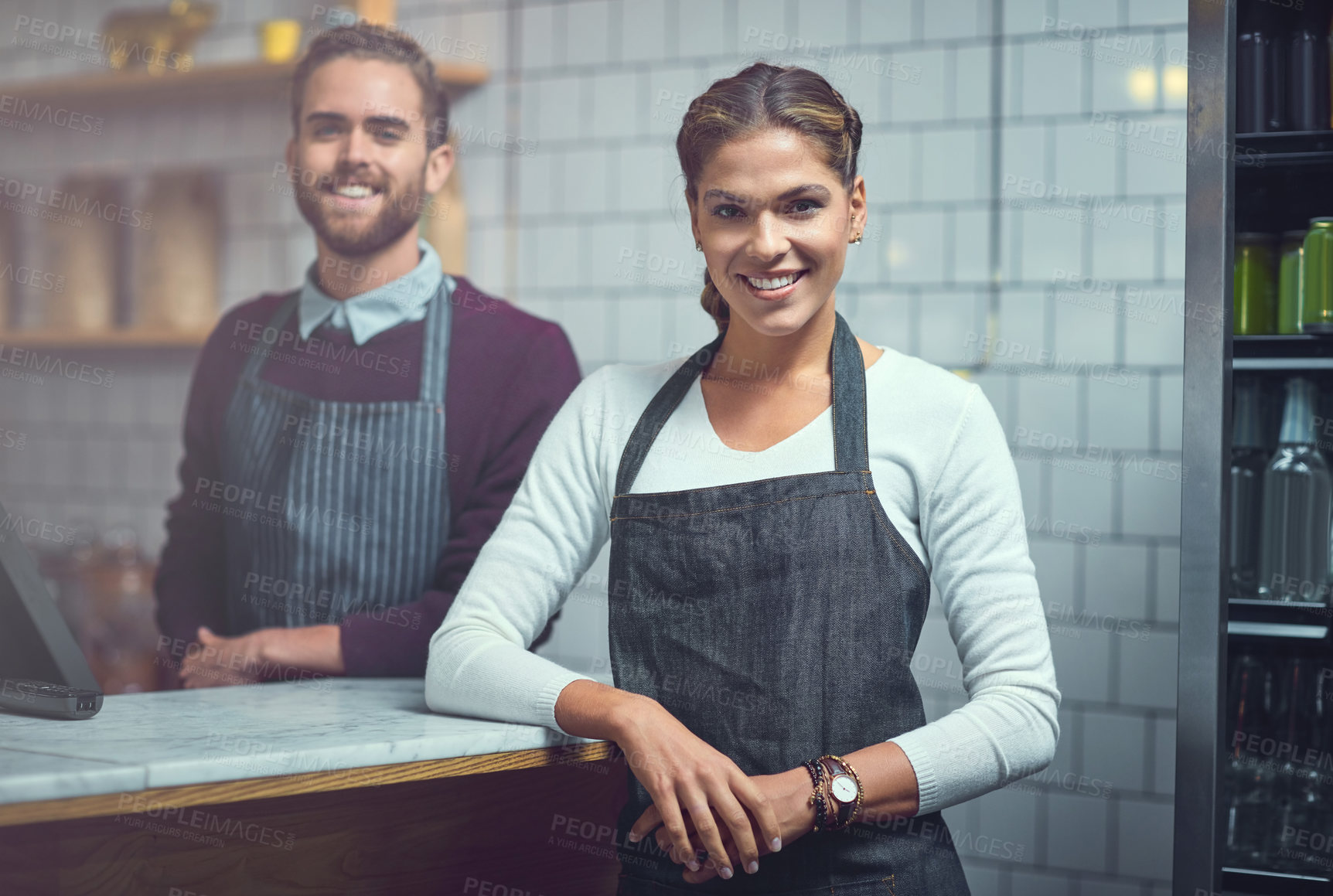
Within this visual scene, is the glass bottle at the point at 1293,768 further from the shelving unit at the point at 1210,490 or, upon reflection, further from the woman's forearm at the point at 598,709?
the woman's forearm at the point at 598,709

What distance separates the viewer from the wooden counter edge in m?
1.08

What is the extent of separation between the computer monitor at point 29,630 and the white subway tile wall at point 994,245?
63.4 inches

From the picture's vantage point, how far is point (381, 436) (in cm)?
257

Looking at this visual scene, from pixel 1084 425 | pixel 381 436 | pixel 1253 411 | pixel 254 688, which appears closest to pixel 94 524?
pixel 381 436

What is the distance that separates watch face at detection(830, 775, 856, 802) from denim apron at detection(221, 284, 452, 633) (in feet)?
4.53

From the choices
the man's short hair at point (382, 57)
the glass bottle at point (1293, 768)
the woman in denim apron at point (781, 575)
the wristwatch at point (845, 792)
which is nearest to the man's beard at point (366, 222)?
the man's short hair at point (382, 57)

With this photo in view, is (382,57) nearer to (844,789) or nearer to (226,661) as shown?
(226,661)

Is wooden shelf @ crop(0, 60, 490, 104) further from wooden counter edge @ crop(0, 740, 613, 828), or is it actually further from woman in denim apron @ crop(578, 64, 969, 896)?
wooden counter edge @ crop(0, 740, 613, 828)

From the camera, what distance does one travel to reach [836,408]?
1.52m

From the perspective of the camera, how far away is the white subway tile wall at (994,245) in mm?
2383

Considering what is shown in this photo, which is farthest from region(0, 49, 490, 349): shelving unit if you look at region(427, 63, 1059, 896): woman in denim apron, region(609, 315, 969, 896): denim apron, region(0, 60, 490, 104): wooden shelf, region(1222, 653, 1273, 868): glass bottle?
region(1222, 653, 1273, 868): glass bottle

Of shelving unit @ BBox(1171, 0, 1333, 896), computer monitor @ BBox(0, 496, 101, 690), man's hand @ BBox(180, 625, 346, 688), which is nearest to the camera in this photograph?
computer monitor @ BBox(0, 496, 101, 690)

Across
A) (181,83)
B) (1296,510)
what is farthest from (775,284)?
(181,83)

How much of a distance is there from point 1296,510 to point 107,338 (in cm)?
290
